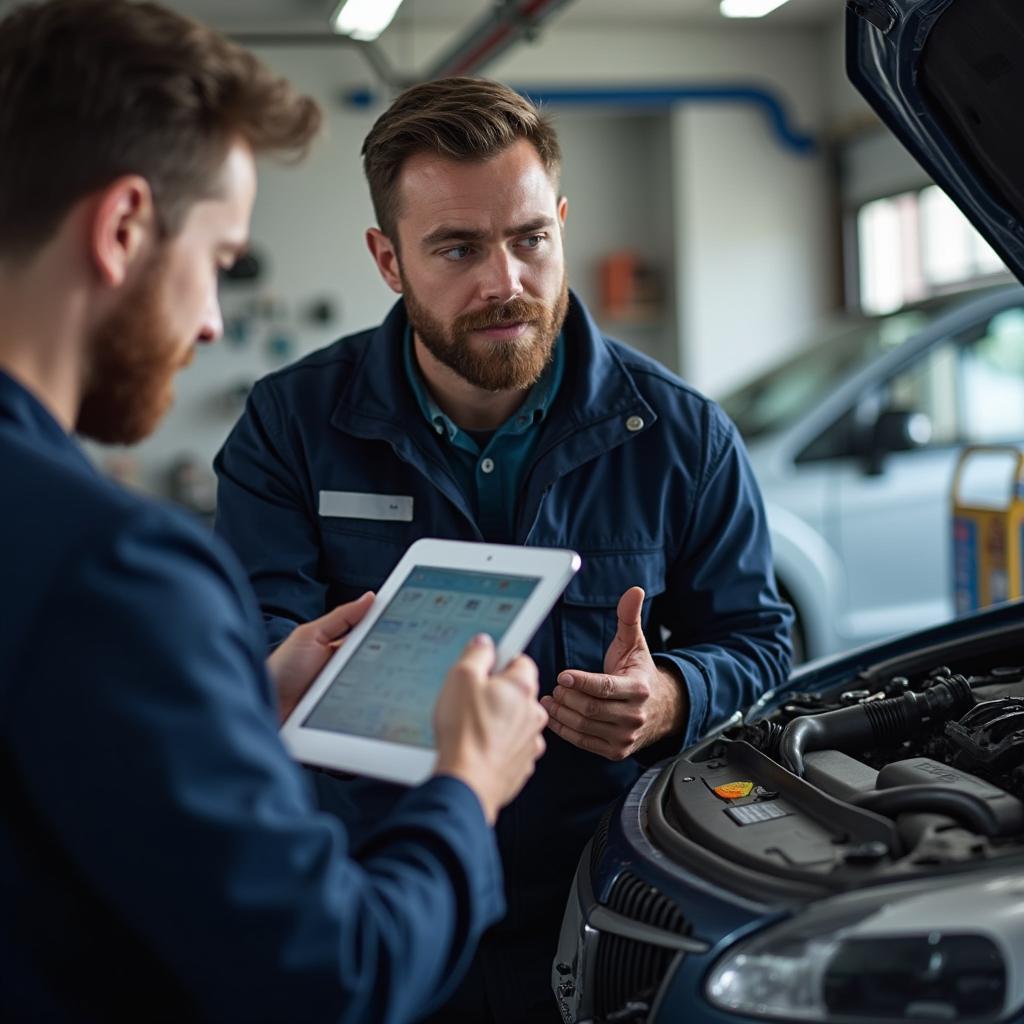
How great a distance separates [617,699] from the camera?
1.66 meters

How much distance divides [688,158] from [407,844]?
26.1 feet

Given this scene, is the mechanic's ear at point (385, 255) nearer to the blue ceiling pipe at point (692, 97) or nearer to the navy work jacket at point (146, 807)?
the navy work jacket at point (146, 807)

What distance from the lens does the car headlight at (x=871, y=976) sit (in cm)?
116

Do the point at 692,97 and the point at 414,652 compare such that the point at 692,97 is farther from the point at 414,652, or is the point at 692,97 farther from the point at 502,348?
the point at 414,652

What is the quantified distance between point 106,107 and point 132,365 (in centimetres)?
21

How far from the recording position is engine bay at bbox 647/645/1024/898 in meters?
1.31

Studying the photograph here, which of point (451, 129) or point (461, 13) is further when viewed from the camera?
point (461, 13)

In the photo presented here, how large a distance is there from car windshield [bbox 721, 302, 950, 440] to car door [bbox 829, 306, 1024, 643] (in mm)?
138

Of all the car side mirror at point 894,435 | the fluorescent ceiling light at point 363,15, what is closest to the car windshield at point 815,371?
the car side mirror at point 894,435

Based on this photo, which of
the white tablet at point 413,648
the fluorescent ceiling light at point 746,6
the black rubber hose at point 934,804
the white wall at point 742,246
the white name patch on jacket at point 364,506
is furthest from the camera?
the white wall at point 742,246

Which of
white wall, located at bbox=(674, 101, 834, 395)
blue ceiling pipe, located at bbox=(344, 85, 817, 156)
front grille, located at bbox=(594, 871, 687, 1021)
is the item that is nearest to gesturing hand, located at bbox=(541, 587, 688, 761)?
front grille, located at bbox=(594, 871, 687, 1021)

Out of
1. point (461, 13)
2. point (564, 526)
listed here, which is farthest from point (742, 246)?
point (564, 526)

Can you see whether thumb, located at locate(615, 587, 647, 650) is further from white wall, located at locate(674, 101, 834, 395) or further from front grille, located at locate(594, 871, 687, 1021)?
white wall, located at locate(674, 101, 834, 395)

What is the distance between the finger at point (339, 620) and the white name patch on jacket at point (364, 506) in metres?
0.48
